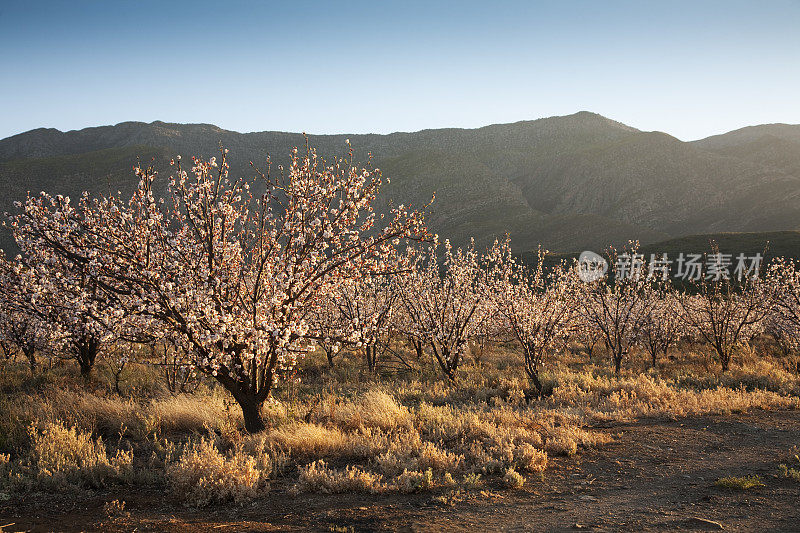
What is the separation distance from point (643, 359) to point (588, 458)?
15748 millimetres

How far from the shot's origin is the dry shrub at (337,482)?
6527mm

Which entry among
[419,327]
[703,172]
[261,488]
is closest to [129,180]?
[419,327]

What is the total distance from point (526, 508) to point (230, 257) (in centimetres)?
616

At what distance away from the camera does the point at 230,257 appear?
832 centimetres

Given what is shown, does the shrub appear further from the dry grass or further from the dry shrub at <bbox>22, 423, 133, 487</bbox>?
the dry shrub at <bbox>22, 423, 133, 487</bbox>

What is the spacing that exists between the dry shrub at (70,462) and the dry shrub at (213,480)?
99 cm

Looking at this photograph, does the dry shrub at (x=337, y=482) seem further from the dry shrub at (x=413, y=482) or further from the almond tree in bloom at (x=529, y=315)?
the almond tree in bloom at (x=529, y=315)

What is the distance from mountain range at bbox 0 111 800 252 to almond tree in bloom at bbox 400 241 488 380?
63.4 metres

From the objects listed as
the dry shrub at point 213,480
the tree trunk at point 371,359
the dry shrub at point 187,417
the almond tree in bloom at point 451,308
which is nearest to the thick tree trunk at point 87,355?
the dry shrub at point 187,417

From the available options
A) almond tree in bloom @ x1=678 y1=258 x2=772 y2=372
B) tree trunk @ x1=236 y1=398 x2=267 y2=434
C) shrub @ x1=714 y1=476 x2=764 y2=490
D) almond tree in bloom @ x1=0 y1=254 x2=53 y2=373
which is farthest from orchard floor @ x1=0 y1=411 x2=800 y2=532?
almond tree in bloom @ x1=678 y1=258 x2=772 y2=372

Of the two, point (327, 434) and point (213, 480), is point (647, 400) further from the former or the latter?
point (213, 480)

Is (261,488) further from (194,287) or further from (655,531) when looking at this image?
(655,531)

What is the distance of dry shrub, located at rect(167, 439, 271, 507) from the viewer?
20.4ft

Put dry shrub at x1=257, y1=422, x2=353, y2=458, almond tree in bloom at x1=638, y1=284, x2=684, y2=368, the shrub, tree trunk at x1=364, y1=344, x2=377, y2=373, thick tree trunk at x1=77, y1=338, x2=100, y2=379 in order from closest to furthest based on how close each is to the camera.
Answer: the shrub
dry shrub at x1=257, y1=422, x2=353, y2=458
thick tree trunk at x1=77, y1=338, x2=100, y2=379
tree trunk at x1=364, y1=344, x2=377, y2=373
almond tree in bloom at x1=638, y1=284, x2=684, y2=368
